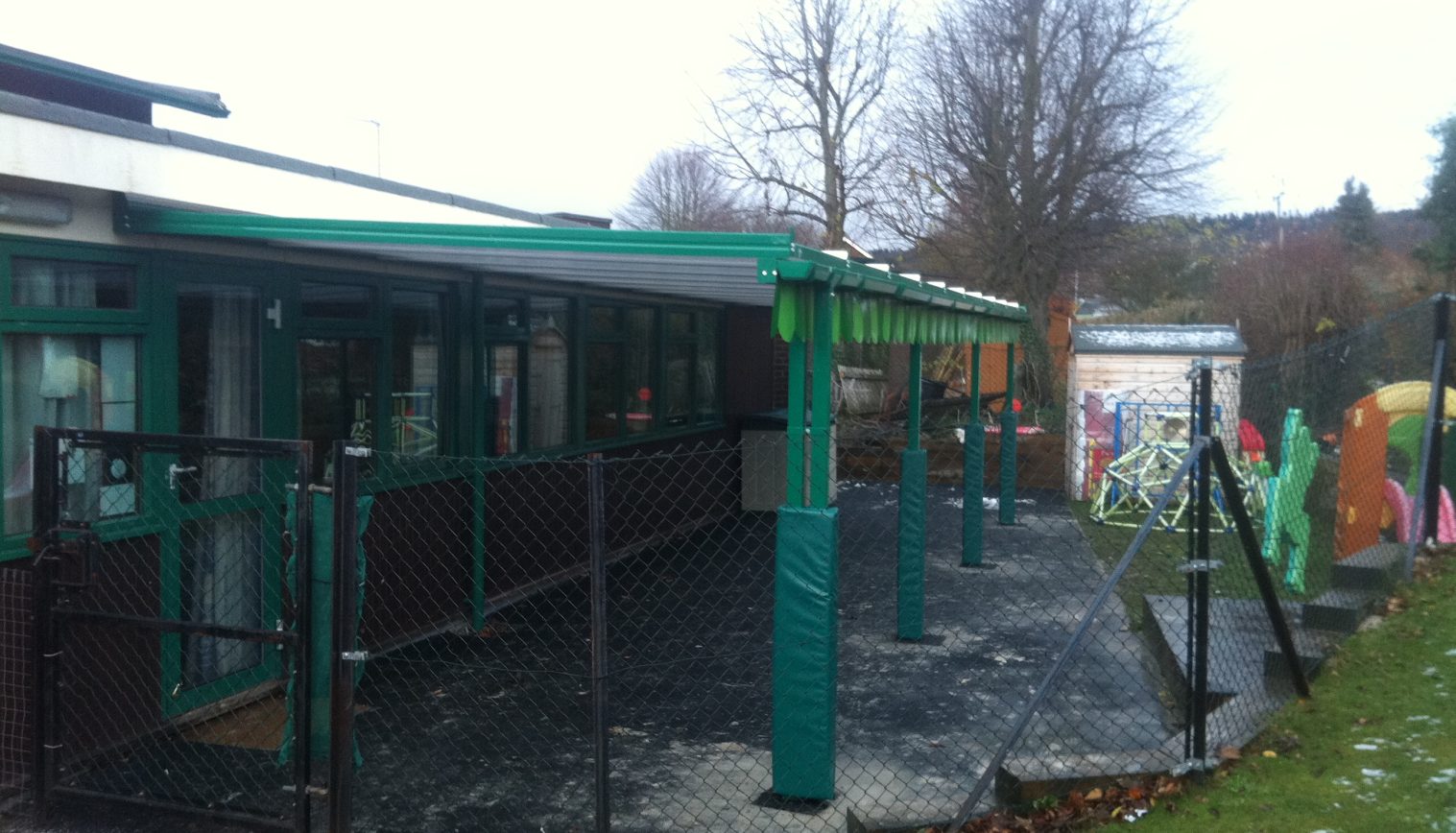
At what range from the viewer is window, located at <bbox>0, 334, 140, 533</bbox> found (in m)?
5.09

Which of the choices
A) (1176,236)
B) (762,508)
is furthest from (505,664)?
(1176,236)

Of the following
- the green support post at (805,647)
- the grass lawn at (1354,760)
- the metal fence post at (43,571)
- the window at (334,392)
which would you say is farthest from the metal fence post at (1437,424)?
the metal fence post at (43,571)

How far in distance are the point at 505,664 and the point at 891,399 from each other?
16.0 metres

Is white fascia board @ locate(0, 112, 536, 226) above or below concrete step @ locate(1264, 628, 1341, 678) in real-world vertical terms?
above

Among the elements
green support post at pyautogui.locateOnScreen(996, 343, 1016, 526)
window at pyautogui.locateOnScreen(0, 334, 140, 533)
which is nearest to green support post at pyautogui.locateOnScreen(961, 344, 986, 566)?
green support post at pyautogui.locateOnScreen(996, 343, 1016, 526)

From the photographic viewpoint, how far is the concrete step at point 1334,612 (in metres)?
6.59

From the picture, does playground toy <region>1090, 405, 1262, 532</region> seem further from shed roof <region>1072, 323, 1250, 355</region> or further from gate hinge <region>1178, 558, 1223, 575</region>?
gate hinge <region>1178, 558, 1223, 575</region>

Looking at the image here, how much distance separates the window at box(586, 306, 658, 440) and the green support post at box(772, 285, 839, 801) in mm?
5944

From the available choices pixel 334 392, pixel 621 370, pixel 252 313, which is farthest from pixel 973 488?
pixel 252 313

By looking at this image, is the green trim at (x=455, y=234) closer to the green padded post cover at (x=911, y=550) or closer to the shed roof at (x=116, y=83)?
the shed roof at (x=116, y=83)

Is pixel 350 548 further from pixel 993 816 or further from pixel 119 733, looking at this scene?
pixel 993 816

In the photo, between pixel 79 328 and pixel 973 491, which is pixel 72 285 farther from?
pixel 973 491

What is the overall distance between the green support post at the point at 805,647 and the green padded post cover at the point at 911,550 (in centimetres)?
319

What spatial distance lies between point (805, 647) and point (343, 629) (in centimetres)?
173
